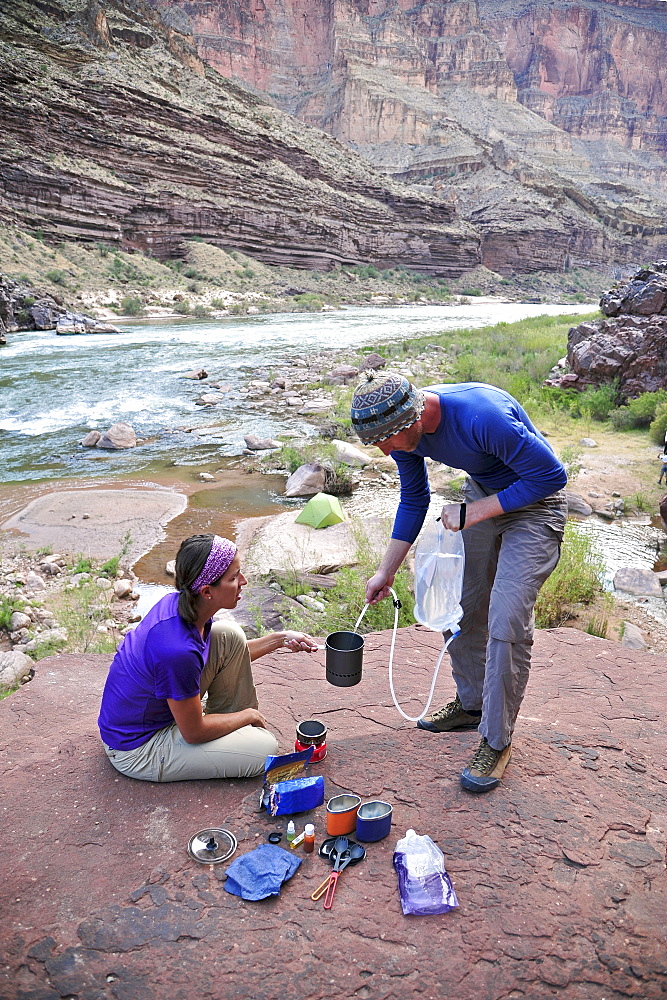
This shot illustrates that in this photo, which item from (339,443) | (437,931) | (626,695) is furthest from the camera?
(339,443)

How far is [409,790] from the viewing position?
241 centimetres

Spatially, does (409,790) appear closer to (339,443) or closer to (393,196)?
(339,443)

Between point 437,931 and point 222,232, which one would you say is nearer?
point 437,931

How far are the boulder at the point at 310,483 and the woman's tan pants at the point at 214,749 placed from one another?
5144 mm

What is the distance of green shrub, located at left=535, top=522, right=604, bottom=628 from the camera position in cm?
446

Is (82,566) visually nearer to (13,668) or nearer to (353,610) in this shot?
(13,668)

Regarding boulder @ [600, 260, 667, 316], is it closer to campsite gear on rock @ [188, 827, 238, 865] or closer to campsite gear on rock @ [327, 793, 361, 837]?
campsite gear on rock @ [327, 793, 361, 837]

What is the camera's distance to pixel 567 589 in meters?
4.59

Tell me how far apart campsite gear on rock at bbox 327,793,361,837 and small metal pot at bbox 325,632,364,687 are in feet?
1.70

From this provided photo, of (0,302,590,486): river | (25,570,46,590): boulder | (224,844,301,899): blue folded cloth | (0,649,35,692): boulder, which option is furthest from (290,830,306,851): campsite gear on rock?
(0,302,590,486): river

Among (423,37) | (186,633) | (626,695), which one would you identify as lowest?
(626,695)

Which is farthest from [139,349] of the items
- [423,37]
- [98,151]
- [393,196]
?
[423,37]

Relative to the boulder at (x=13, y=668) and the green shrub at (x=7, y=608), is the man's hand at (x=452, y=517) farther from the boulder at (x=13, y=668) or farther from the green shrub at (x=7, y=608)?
the green shrub at (x=7, y=608)

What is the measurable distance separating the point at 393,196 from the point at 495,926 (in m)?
65.3
